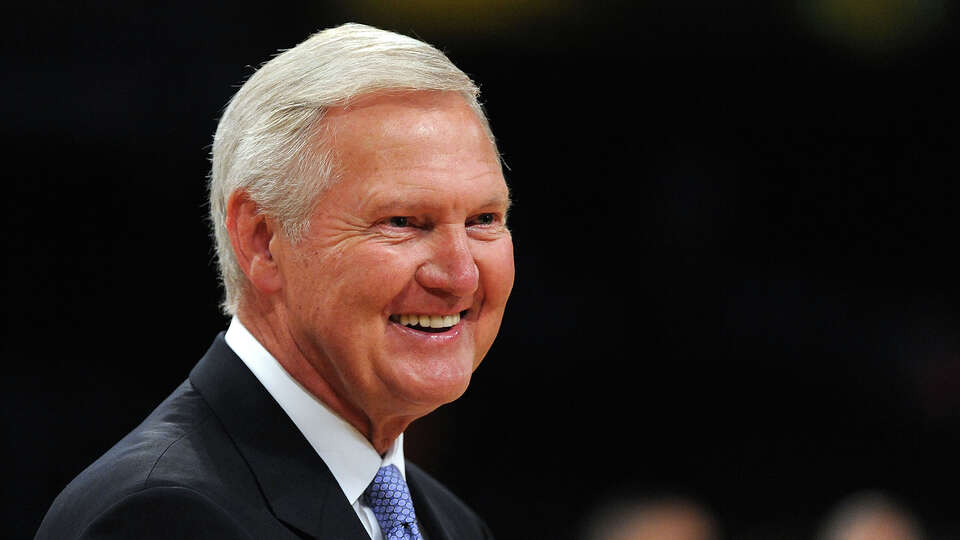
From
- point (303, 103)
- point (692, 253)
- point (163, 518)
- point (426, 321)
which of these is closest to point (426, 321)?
point (426, 321)

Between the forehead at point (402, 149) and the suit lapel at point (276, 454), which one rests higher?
the forehead at point (402, 149)

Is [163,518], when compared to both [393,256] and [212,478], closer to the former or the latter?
[212,478]

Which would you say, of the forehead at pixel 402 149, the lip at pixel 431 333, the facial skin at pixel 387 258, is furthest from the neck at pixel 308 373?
the forehead at pixel 402 149

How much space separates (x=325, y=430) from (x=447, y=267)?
0.31m

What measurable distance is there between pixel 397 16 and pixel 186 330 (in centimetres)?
98

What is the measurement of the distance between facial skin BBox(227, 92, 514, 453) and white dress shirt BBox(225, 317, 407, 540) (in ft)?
0.07

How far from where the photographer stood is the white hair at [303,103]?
1.73 m

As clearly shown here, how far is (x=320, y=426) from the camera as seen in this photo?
1801 millimetres

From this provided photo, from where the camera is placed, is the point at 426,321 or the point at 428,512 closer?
the point at 426,321

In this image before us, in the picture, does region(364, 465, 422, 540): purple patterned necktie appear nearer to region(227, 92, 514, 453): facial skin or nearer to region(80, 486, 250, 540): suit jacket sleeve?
region(227, 92, 514, 453): facial skin

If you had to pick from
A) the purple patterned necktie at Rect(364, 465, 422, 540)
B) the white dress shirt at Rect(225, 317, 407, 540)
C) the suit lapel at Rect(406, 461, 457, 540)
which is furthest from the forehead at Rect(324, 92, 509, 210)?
the suit lapel at Rect(406, 461, 457, 540)

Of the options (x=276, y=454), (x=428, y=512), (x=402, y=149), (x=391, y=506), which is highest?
(x=402, y=149)

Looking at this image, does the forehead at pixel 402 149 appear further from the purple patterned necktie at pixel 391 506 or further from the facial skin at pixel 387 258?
the purple patterned necktie at pixel 391 506

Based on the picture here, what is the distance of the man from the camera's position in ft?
5.58
